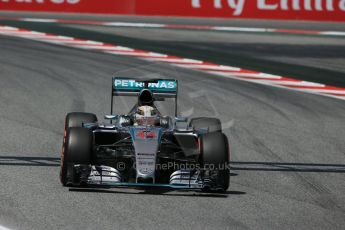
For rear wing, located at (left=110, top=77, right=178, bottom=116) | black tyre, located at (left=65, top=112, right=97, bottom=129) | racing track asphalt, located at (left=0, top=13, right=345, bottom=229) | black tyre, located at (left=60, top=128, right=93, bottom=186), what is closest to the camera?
racing track asphalt, located at (left=0, top=13, right=345, bottom=229)

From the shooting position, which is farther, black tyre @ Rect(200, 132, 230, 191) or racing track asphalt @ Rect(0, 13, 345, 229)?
black tyre @ Rect(200, 132, 230, 191)

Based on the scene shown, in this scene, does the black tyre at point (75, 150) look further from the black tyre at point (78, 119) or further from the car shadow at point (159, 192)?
the black tyre at point (78, 119)

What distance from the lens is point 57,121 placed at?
53.1 feet

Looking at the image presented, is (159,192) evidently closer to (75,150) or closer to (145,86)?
(75,150)

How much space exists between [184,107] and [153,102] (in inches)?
193

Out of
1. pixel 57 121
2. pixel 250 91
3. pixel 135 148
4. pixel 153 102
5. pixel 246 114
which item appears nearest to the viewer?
pixel 135 148

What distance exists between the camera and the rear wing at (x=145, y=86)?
529 inches

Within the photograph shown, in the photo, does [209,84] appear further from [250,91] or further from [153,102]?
[153,102]

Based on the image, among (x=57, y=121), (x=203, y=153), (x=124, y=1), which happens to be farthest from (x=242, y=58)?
(x=203, y=153)

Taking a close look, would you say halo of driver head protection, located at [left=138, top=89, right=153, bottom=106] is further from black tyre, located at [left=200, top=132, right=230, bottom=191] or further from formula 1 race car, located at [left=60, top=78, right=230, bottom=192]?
black tyre, located at [left=200, top=132, right=230, bottom=191]

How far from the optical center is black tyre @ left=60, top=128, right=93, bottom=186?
37.6ft

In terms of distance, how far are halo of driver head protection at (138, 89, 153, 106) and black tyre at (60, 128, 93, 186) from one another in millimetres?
1354

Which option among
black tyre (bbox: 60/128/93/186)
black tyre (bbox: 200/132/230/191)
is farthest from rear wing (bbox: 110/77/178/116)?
black tyre (bbox: 60/128/93/186)

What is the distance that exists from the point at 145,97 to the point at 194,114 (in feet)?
15.1
